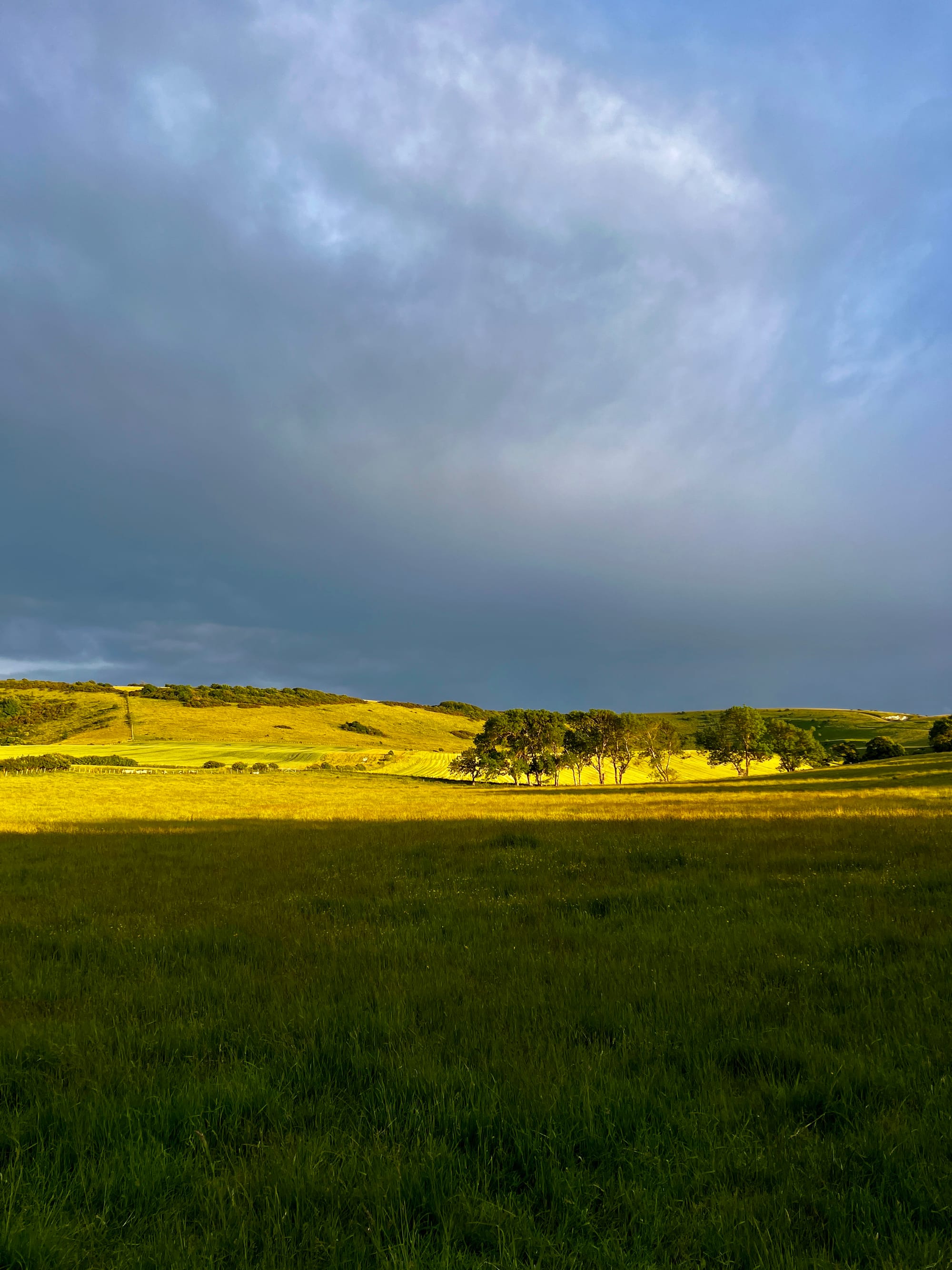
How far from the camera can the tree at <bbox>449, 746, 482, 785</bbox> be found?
105 meters

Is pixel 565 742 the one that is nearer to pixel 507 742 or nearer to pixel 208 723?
pixel 507 742

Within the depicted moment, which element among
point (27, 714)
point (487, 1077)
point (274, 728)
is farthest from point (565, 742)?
point (27, 714)

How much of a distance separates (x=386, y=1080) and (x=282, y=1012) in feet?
5.76

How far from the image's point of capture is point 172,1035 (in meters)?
5.40

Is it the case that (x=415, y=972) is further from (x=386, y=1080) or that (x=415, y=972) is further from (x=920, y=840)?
(x=920, y=840)

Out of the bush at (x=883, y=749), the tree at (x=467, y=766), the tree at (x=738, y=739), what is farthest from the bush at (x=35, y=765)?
the bush at (x=883, y=749)

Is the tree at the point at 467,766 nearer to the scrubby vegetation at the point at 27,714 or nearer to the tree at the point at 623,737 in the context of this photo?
the tree at the point at 623,737

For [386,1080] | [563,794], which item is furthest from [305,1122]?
[563,794]

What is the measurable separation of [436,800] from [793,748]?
103 m

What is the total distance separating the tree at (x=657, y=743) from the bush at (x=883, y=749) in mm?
35276

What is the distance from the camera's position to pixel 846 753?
5054 inches

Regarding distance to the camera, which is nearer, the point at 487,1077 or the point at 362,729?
the point at 487,1077

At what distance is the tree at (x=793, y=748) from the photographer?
120875 mm

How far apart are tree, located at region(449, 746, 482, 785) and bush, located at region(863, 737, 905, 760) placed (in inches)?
2896
